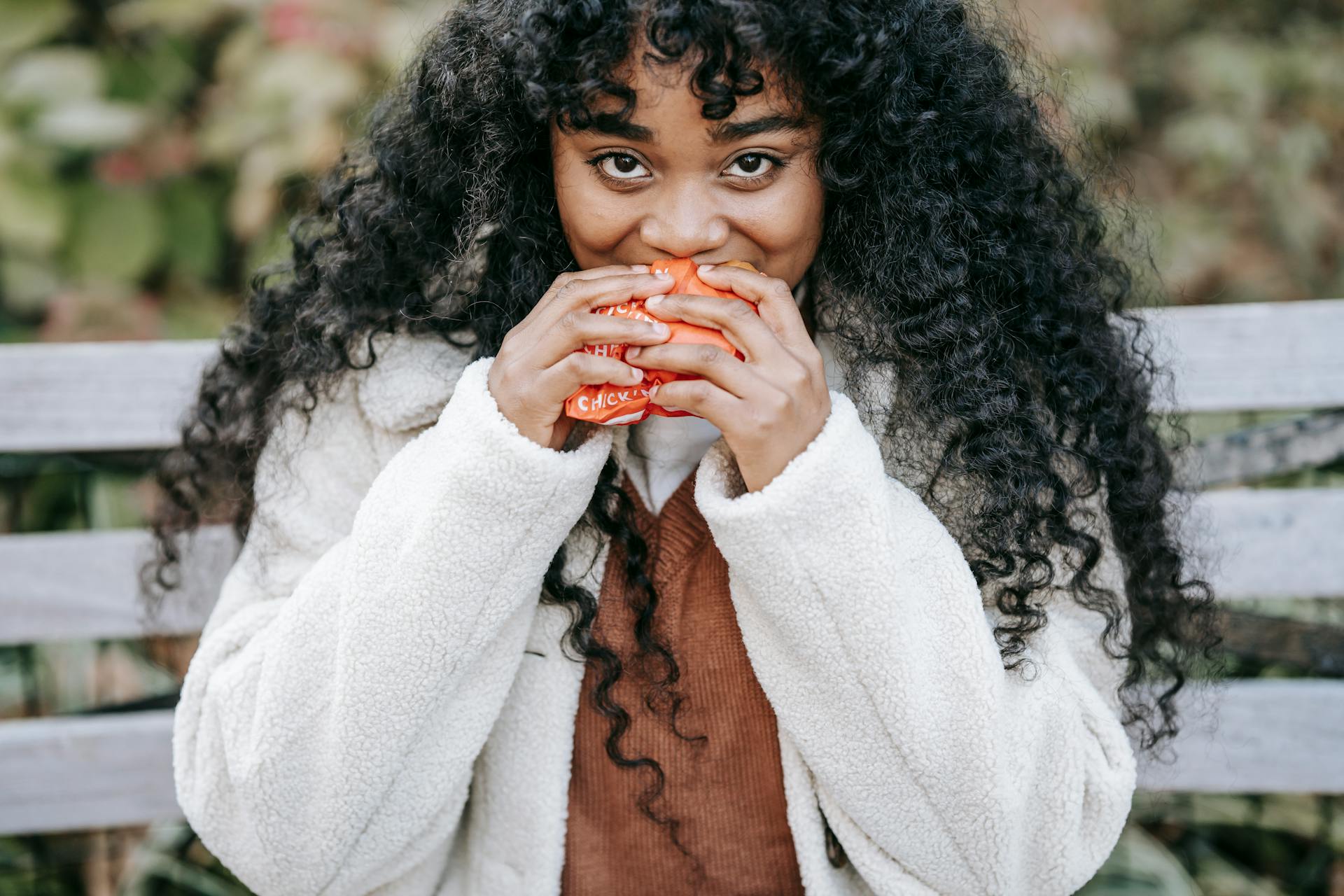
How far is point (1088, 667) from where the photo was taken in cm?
129

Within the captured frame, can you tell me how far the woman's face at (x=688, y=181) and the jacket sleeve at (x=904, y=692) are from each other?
19cm

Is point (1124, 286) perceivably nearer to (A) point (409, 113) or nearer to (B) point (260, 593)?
(A) point (409, 113)

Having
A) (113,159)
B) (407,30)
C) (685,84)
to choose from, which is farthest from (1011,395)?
(113,159)

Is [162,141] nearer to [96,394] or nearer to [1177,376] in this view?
[96,394]

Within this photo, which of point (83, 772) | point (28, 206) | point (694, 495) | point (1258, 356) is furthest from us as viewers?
point (28, 206)

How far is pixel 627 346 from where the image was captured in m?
1.06

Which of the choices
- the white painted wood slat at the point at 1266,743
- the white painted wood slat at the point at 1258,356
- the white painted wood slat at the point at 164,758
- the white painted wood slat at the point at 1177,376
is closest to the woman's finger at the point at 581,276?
the white painted wood slat at the point at 1177,376

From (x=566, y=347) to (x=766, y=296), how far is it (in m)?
0.19

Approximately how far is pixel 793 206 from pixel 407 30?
1.47 meters

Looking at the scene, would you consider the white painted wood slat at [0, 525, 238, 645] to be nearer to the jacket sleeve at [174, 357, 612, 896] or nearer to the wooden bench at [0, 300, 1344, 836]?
the wooden bench at [0, 300, 1344, 836]

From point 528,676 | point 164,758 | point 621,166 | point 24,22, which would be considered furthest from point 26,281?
point 621,166

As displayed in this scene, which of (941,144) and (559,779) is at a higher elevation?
(941,144)

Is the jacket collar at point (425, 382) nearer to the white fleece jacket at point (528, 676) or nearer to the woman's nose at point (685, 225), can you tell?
the white fleece jacket at point (528, 676)

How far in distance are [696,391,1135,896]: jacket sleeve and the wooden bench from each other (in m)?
0.60
